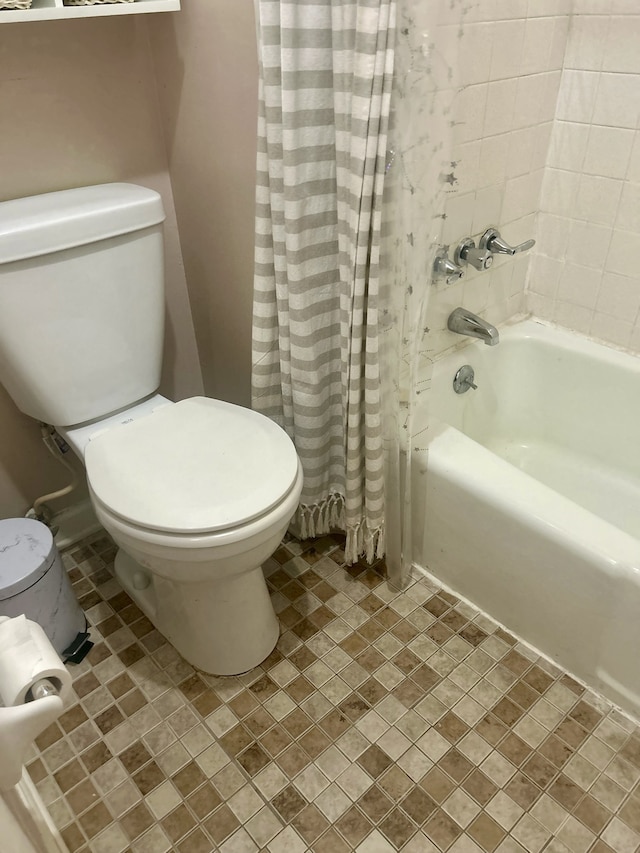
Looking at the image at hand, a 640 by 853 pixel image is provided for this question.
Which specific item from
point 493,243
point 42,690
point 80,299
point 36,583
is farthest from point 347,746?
point 493,243

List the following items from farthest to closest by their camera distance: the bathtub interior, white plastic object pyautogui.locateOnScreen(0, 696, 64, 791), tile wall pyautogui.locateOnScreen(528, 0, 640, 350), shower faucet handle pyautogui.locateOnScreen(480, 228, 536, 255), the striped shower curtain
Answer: the bathtub interior < shower faucet handle pyautogui.locateOnScreen(480, 228, 536, 255) < tile wall pyautogui.locateOnScreen(528, 0, 640, 350) < the striped shower curtain < white plastic object pyautogui.locateOnScreen(0, 696, 64, 791)

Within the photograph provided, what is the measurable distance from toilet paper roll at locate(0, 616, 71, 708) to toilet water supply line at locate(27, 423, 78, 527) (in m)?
1.04

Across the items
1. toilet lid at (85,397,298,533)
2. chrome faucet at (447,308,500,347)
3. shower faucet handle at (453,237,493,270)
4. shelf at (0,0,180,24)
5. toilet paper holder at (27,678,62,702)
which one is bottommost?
toilet lid at (85,397,298,533)

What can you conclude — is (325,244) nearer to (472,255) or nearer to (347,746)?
(472,255)

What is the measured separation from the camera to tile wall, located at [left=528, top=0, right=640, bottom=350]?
1369 mm

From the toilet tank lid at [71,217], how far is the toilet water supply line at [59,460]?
47 cm

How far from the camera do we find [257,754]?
47.6 inches

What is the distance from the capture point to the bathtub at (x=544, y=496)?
1190 mm

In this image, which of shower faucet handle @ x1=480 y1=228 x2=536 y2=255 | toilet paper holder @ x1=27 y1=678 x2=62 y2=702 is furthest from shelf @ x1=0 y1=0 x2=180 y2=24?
toilet paper holder @ x1=27 y1=678 x2=62 y2=702

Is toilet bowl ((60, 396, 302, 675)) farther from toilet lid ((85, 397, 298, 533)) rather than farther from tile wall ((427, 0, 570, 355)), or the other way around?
tile wall ((427, 0, 570, 355))

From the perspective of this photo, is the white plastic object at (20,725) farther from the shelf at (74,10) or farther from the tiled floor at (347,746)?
the shelf at (74,10)

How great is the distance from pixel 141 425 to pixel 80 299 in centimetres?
28

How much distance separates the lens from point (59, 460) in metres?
1.57

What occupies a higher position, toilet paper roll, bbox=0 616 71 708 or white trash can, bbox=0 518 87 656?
toilet paper roll, bbox=0 616 71 708
